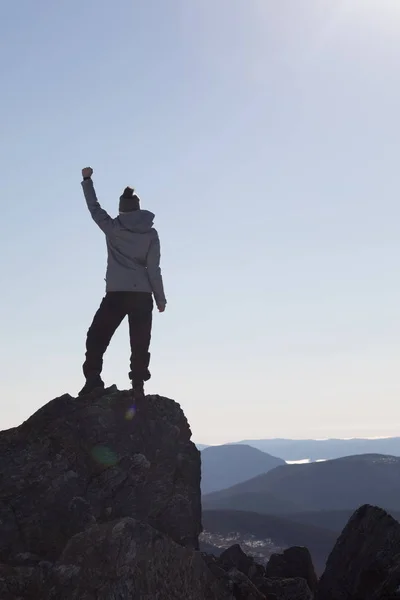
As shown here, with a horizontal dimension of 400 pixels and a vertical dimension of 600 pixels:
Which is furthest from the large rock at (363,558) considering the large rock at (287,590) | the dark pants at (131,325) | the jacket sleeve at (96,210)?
the jacket sleeve at (96,210)

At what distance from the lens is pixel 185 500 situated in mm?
12836

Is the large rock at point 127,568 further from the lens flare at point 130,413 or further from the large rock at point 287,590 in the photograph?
the lens flare at point 130,413

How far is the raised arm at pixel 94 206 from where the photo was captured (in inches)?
533

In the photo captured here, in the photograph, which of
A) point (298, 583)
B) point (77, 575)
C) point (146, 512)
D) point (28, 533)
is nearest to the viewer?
point (77, 575)

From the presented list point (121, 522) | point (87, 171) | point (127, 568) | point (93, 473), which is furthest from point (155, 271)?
point (127, 568)

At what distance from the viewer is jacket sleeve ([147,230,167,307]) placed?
44.9 ft

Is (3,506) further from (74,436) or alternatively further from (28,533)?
(74,436)

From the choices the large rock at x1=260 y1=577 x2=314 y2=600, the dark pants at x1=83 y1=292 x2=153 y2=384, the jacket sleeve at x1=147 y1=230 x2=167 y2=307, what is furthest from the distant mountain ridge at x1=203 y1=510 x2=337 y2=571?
the jacket sleeve at x1=147 y1=230 x2=167 y2=307

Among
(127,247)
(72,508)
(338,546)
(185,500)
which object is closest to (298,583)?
(338,546)

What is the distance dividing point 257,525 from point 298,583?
374 ft

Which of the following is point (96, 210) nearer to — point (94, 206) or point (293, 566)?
point (94, 206)

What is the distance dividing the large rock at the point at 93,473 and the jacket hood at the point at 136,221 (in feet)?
12.3

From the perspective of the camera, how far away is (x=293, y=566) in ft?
56.7

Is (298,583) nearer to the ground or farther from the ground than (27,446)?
nearer to the ground
